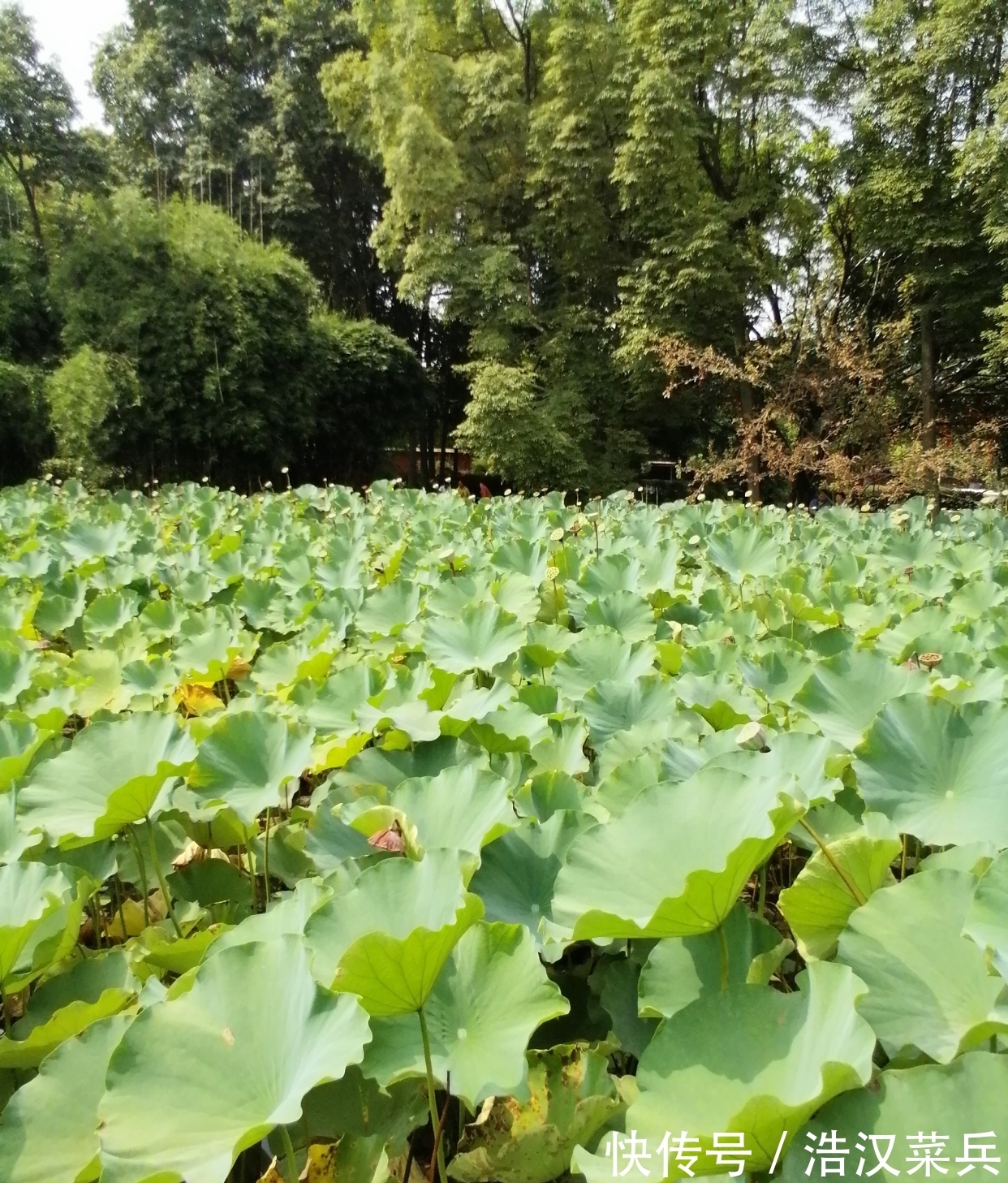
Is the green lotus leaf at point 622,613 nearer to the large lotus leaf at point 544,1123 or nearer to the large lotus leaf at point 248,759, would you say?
the large lotus leaf at point 248,759

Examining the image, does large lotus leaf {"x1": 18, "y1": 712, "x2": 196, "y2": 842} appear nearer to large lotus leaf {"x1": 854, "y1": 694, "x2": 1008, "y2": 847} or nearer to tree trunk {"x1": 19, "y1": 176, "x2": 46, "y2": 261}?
large lotus leaf {"x1": 854, "y1": 694, "x2": 1008, "y2": 847}

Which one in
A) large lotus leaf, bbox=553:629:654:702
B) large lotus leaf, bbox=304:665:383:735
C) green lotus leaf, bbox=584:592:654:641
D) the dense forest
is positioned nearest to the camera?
large lotus leaf, bbox=304:665:383:735

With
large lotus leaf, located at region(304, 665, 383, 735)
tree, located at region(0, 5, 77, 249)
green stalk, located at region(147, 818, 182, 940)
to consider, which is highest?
tree, located at region(0, 5, 77, 249)

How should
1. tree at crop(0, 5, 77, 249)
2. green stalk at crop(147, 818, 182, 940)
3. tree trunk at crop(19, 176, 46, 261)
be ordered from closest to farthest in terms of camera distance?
green stalk at crop(147, 818, 182, 940)
tree at crop(0, 5, 77, 249)
tree trunk at crop(19, 176, 46, 261)

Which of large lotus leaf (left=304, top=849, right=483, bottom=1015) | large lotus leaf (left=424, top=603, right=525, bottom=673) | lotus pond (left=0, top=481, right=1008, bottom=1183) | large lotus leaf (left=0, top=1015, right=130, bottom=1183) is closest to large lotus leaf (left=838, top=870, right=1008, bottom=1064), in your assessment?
lotus pond (left=0, top=481, right=1008, bottom=1183)

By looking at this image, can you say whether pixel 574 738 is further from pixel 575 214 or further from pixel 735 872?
pixel 575 214

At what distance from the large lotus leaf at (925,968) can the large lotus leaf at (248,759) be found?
1.77ft

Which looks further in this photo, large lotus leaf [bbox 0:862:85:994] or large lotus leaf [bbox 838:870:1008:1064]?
large lotus leaf [bbox 0:862:85:994]

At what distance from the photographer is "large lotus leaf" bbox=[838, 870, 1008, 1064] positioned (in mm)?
472

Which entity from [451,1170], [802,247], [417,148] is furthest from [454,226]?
[451,1170]

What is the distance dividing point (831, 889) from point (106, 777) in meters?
0.67

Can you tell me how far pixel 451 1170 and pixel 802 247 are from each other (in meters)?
14.8

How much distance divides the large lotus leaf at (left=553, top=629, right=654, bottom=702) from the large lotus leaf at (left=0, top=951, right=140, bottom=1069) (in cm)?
64

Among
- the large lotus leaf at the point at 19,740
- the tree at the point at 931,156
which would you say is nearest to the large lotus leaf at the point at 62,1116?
the large lotus leaf at the point at 19,740
